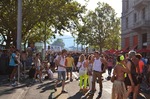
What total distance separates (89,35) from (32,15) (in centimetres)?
4308

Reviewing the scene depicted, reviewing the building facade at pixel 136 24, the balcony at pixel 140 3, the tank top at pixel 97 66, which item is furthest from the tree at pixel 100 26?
the tank top at pixel 97 66

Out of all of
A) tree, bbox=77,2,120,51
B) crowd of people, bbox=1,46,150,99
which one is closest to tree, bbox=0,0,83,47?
crowd of people, bbox=1,46,150,99

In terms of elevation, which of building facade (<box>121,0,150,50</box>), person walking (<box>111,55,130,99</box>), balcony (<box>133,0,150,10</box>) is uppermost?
balcony (<box>133,0,150,10</box>)

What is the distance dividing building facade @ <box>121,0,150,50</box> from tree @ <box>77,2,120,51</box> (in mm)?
17403

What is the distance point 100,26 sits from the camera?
66875 mm

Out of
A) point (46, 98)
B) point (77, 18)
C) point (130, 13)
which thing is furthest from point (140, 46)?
point (46, 98)

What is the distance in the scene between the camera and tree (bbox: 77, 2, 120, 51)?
2601 inches

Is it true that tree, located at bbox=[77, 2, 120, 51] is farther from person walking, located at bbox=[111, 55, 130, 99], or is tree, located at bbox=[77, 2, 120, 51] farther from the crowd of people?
person walking, located at bbox=[111, 55, 130, 99]

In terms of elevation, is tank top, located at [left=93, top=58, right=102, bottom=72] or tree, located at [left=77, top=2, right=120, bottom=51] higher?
tree, located at [left=77, top=2, right=120, bottom=51]

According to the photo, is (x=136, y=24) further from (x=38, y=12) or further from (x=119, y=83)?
(x=119, y=83)

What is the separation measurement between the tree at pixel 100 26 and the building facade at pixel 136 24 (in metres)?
17.4

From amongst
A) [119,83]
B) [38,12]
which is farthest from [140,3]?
[119,83]

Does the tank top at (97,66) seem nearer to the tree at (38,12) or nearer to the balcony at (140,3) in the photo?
the tree at (38,12)

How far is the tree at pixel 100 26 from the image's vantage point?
66.1m
